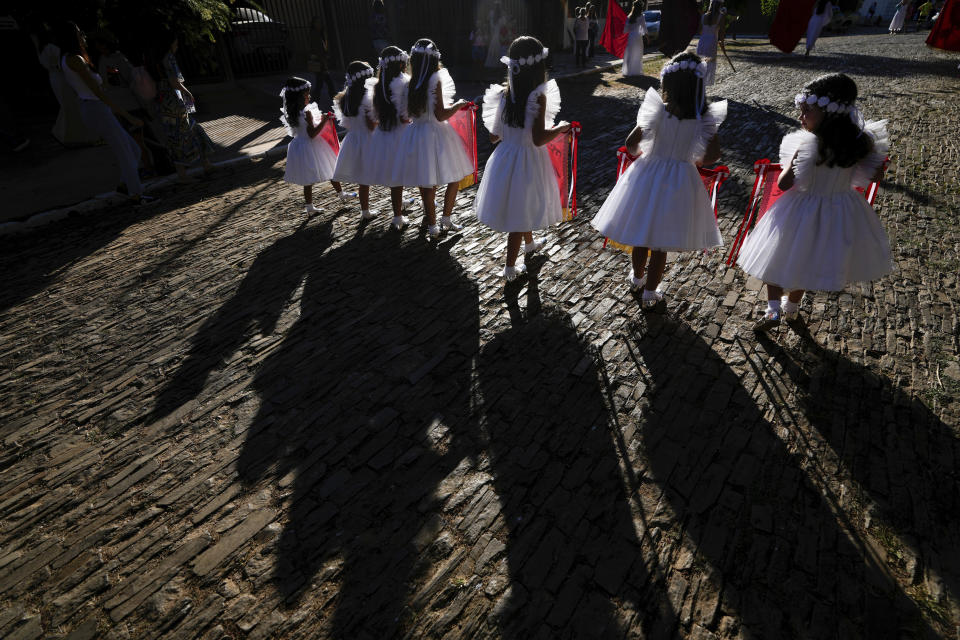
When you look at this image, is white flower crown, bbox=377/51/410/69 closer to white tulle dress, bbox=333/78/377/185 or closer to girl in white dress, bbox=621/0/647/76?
white tulle dress, bbox=333/78/377/185

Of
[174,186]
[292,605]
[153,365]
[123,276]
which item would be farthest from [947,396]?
[174,186]

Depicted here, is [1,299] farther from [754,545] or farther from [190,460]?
[754,545]

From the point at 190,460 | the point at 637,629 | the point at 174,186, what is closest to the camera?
the point at 637,629

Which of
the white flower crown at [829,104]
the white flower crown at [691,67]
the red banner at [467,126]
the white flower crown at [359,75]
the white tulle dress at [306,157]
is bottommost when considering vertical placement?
the white tulle dress at [306,157]

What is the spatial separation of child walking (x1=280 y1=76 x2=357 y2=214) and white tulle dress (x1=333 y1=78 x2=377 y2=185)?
0.54 metres

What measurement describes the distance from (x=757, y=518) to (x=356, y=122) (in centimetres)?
582

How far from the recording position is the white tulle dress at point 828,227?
3.62 metres

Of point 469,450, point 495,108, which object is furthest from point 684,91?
point 469,450

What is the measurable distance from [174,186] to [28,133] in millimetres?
6946

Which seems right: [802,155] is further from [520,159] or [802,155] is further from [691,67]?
[520,159]

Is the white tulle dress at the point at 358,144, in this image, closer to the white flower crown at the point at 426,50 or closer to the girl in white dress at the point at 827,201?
the white flower crown at the point at 426,50

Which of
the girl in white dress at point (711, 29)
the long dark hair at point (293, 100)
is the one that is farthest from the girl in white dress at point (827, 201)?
the girl in white dress at point (711, 29)

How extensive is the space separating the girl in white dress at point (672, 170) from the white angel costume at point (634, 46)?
1395 centimetres

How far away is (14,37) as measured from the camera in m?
12.6
